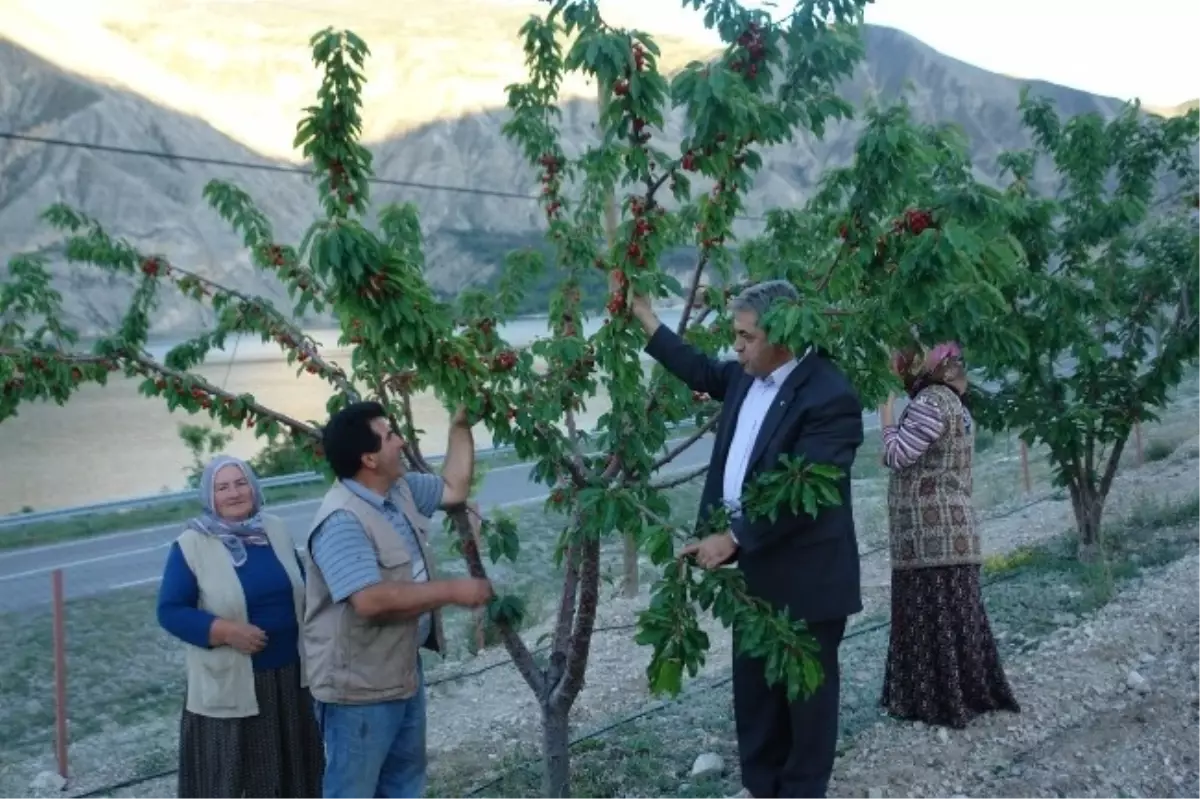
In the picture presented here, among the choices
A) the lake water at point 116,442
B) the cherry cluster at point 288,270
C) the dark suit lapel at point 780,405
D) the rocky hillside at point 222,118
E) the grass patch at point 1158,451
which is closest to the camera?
the dark suit lapel at point 780,405

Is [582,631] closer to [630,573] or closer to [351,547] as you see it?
[351,547]

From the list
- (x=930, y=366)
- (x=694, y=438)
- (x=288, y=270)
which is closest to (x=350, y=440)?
(x=694, y=438)

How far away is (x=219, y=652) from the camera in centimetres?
406

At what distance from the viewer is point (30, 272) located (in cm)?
543

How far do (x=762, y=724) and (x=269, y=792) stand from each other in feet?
5.27

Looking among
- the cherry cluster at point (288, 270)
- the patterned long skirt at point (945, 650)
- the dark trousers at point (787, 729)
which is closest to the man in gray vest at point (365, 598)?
the dark trousers at point (787, 729)

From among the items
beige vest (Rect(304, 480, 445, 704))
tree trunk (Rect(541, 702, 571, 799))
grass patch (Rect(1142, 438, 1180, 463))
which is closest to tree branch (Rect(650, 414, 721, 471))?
tree trunk (Rect(541, 702, 571, 799))

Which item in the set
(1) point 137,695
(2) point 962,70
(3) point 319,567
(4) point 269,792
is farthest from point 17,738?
(2) point 962,70

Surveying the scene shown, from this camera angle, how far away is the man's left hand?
11.3ft

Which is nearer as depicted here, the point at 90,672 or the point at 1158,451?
the point at 90,672

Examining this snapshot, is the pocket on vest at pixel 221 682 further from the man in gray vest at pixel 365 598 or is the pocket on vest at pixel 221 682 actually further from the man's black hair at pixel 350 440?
the man's black hair at pixel 350 440

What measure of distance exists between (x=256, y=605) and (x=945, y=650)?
9.02 feet

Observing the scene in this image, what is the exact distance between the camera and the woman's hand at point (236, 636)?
3984 mm

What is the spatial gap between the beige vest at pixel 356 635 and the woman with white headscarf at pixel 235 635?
18.3 inches
